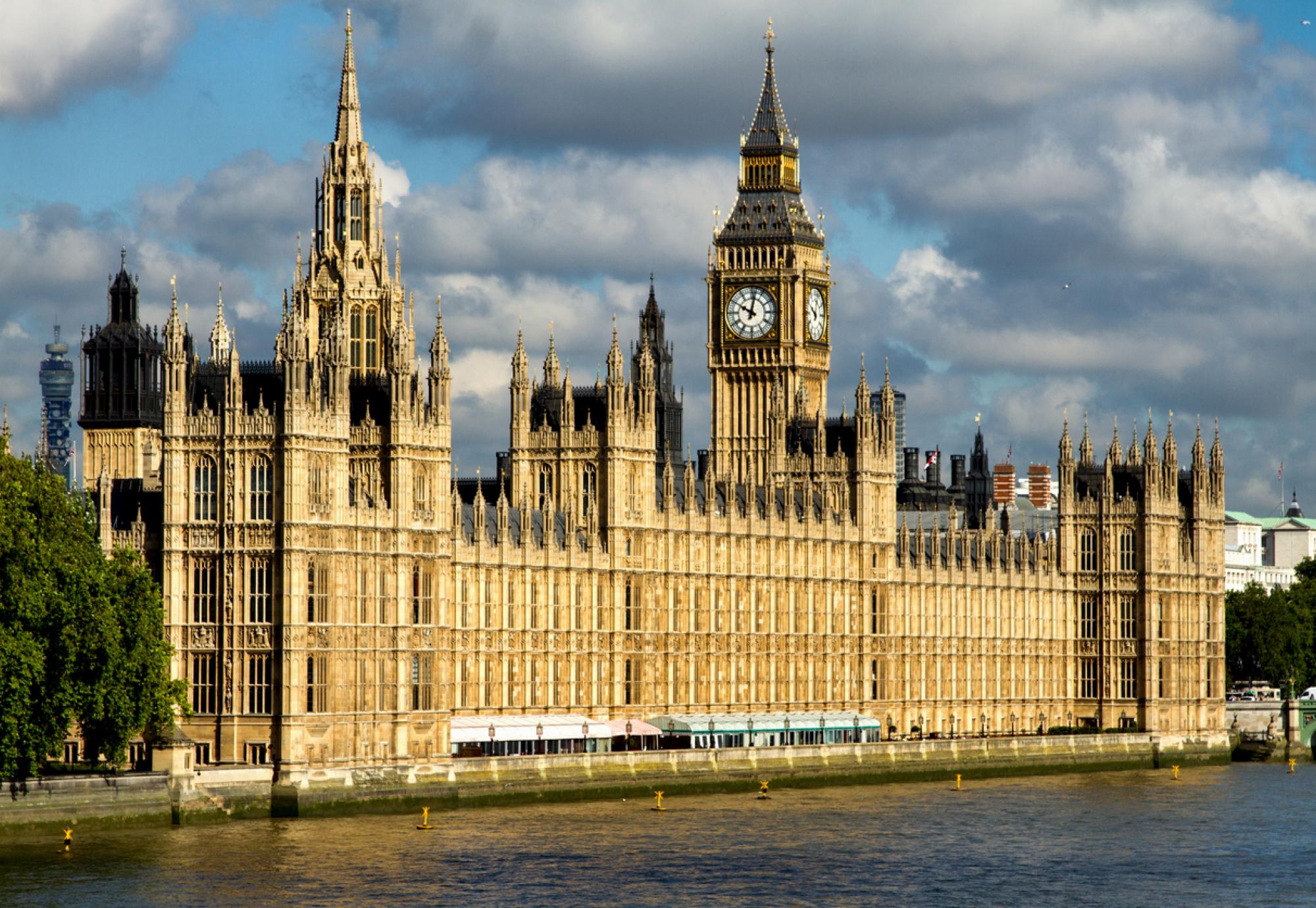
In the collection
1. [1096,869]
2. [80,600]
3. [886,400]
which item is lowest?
[1096,869]

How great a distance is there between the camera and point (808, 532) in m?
147

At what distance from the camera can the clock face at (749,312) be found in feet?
585

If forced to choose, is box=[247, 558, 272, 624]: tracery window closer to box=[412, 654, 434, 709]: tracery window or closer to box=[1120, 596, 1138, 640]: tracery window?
box=[412, 654, 434, 709]: tracery window

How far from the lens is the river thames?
86.6 metres

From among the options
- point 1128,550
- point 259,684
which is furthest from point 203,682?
point 1128,550

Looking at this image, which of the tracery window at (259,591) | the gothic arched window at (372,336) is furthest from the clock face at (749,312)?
the tracery window at (259,591)

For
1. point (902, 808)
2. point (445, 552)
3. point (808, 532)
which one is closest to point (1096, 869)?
point (902, 808)

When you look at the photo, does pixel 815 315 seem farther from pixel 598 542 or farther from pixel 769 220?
pixel 598 542

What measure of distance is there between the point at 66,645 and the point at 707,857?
22.8m

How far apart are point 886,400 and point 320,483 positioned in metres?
56.4

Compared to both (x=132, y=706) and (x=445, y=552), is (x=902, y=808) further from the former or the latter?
(x=132, y=706)

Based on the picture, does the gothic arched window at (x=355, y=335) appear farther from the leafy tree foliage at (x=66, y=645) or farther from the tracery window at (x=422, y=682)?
the leafy tree foliage at (x=66, y=645)

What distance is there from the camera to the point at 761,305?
585 ft

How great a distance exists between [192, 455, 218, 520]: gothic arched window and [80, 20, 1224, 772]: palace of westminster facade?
128 millimetres
